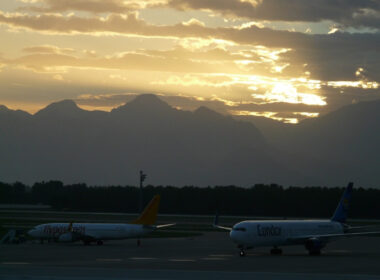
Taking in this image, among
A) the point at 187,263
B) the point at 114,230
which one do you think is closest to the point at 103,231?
the point at 114,230

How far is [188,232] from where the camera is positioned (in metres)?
108

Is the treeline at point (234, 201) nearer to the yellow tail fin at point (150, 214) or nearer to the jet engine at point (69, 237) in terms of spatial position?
the yellow tail fin at point (150, 214)

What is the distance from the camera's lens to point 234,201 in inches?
6855

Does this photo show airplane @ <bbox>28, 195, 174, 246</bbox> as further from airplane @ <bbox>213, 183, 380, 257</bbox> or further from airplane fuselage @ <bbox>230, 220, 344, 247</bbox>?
airplane fuselage @ <bbox>230, 220, 344, 247</bbox>

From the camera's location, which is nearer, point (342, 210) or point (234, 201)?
point (342, 210)

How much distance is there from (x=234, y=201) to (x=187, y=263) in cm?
11792

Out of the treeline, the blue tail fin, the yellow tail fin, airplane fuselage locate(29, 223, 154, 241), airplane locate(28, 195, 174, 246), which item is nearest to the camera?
the blue tail fin

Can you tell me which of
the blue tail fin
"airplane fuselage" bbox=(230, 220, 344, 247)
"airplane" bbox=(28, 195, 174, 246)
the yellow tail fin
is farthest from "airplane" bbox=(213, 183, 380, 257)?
"airplane" bbox=(28, 195, 174, 246)

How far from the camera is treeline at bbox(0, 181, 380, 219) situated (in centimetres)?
16038

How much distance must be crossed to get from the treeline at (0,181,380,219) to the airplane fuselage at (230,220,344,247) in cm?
8169

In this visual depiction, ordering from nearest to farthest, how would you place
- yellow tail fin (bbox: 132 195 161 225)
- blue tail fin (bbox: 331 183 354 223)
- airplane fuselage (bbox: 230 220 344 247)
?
airplane fuselage (bbox: 230 220 344 247) < blue tail fin (bbox: 331 183 354 223) < yellow tail fin (bbox: 132 195 161 225)

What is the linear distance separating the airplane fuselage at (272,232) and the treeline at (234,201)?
268ft

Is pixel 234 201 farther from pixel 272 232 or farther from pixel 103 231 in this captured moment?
pixel 272 232

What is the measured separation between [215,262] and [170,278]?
15685 millimetres
